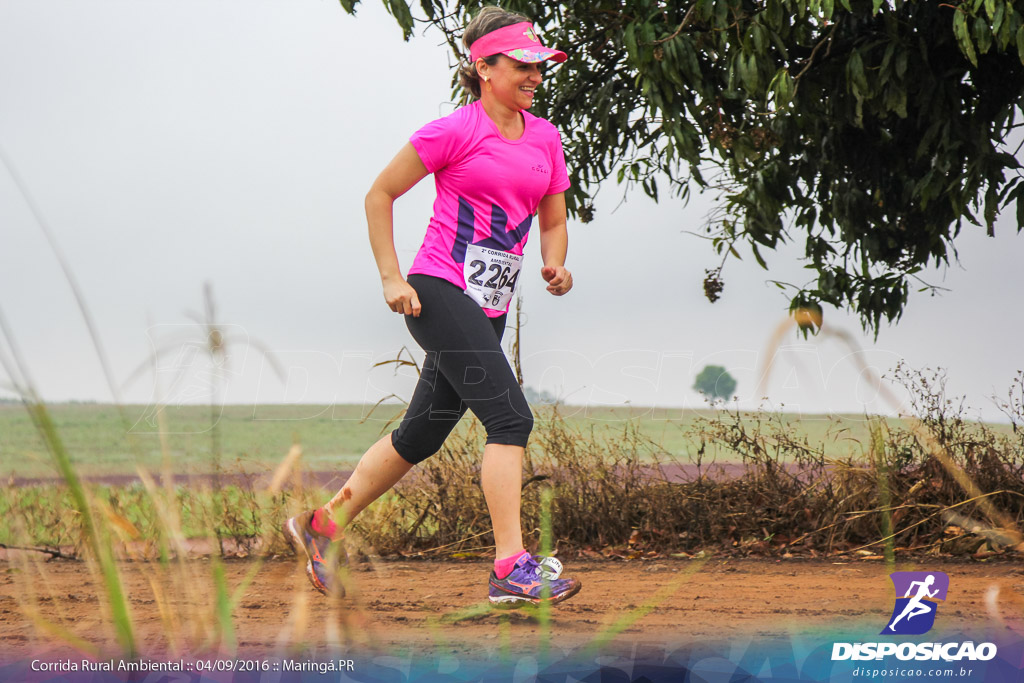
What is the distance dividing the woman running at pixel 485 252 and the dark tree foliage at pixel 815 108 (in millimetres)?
1481

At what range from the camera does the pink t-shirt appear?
11.2 ft

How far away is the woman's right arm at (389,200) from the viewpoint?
11.1 feet

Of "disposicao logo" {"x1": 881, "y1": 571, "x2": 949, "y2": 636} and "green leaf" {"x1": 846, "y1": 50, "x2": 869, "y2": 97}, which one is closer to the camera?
"disposicao logo" {"x1": 881, "y1": 571, "x2": 949, "y2": 636}

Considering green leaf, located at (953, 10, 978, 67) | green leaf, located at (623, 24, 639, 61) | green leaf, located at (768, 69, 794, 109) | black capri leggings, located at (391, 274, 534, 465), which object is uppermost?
green leaf, located at (623, 24, 639, 61)

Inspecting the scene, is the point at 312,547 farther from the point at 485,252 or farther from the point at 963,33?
the point at 963,33

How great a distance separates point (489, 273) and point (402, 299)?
34 centimetres

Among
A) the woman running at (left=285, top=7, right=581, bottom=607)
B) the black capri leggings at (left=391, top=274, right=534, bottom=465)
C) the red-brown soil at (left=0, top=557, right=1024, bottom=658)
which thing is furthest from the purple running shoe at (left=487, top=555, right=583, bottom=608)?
the black capri leggings at (left=391, top=274, right=534, bottom=465)

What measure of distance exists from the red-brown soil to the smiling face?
1.76m

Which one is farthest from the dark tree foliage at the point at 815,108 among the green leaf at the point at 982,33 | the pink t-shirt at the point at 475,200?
the pink t-shirt at the point at 475,200

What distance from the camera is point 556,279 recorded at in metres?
3.70

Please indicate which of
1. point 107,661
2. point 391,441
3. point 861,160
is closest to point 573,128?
point 861,160

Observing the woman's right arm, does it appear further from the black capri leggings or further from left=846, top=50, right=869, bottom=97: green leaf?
left=846, top=50, right=869, bottom=97: green leaf

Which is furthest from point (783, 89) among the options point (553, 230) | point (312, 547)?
point (312, 547)

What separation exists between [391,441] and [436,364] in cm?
37
